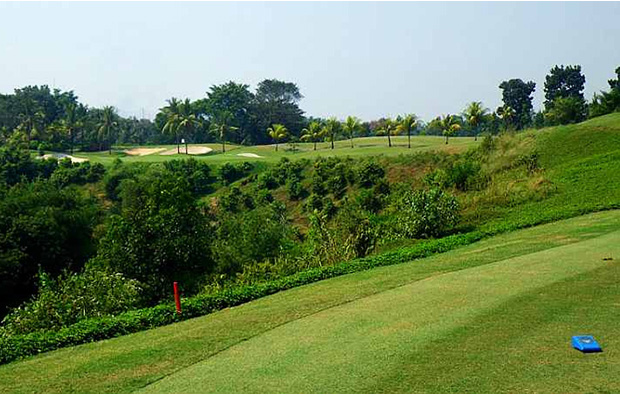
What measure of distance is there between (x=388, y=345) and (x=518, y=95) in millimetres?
94984

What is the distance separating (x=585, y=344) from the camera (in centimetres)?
806

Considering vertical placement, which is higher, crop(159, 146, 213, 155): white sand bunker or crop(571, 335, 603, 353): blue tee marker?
crop(159, 146, 213, 155): white sand bunker

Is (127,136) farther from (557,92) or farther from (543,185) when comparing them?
(543,185)

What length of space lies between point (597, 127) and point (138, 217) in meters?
31.5

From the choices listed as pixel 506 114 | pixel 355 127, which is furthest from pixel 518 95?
pixel 355 127

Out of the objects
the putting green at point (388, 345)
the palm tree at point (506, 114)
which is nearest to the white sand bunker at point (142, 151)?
the palm tree at point (506, 114)

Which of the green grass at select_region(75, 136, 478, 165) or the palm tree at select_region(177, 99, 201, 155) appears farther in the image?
the palm tree at select_region(177, 99, 201, 155)

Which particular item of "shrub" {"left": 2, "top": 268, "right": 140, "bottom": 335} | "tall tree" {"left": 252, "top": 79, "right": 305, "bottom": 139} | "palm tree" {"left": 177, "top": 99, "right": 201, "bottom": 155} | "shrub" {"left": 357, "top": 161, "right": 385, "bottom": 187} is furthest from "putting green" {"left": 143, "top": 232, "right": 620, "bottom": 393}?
"tall tree" {"left": 252, "top": 79, "right": 305, "bottom": 139}

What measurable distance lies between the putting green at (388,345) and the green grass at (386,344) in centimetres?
2

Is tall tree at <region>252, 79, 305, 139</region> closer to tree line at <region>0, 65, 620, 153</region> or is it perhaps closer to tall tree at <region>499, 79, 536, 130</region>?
tree line at <region>0, 65, 620, 153</region>

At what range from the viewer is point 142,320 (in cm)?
1298

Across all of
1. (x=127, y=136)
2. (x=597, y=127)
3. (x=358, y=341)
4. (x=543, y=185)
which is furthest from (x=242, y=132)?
(x=358, y=341)

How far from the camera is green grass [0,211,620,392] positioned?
7477 mm

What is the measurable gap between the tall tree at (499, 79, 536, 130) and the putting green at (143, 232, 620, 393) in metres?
88.7
